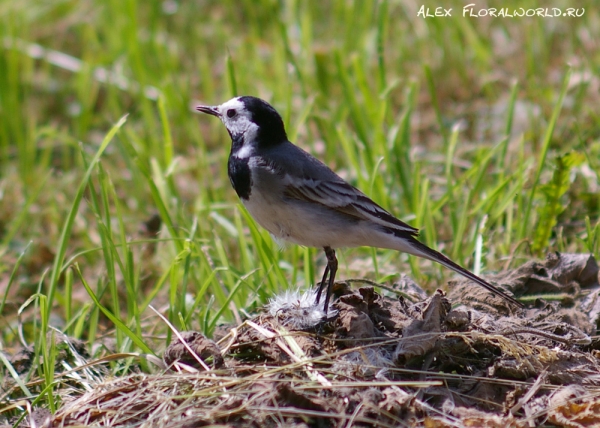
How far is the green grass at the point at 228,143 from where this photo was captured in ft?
15.1

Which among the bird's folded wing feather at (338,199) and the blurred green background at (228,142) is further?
the blurred green background at (228,142)

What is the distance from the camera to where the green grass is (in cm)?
459

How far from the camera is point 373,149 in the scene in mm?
5836

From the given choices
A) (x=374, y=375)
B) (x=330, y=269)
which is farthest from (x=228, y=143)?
(x=374, y=375)

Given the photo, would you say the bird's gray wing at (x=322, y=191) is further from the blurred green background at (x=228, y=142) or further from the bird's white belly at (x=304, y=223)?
the blurred green background at (x=228, y=142)

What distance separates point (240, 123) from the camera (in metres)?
4.44

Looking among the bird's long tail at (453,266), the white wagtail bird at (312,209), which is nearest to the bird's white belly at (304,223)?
the white wagtail bird at (312,209)

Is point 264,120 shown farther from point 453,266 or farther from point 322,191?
point 453,266

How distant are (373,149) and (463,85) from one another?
2.11 meters

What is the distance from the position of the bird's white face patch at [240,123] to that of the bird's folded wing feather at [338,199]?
0.37 m

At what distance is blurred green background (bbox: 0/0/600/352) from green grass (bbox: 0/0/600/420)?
0.02 metres

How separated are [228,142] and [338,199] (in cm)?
315

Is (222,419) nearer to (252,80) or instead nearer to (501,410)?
(501,410)

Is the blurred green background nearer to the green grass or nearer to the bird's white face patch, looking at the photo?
the green grass
